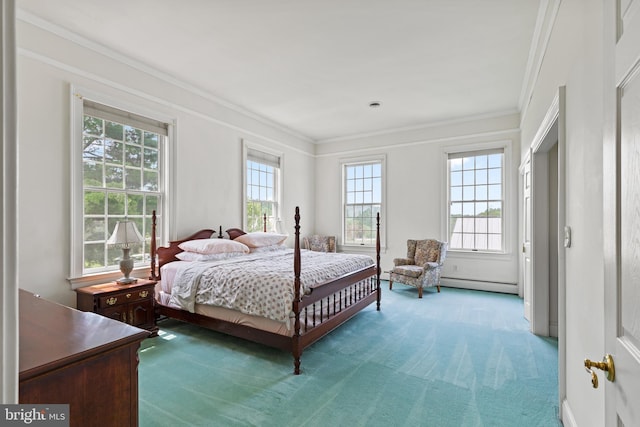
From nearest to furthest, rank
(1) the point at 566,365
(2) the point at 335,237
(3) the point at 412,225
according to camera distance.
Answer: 1. (1) the point at 566,365
2. (3) the point at 412,225
3. (2) the point at 335,237

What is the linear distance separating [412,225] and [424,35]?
147 inches

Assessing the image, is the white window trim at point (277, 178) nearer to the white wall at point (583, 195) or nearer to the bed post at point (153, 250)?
the bed post at point (153, 250)

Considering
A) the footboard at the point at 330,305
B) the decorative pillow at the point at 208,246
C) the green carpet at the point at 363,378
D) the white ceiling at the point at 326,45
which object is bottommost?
the green carpet at the point at 363,378

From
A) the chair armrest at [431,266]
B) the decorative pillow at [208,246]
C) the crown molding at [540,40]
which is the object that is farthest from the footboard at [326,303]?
the crown molding at [540,40]

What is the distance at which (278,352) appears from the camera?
303 centimetres

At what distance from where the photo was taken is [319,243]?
6754mm

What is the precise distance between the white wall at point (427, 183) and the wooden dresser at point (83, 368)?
551 cm

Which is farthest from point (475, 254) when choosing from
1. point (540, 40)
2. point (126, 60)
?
point (126, 60)

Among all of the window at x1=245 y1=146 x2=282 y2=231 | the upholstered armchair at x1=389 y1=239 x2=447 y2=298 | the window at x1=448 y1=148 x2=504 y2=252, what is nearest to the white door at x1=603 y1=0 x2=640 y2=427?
the upholstered armchair at x1=389 y1=239 x2=447 y2=298

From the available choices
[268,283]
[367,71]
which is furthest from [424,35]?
[268,283]

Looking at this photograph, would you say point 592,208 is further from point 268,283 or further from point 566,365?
point 268,283

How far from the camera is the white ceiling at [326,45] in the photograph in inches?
108

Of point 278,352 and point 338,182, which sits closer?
point 278,352

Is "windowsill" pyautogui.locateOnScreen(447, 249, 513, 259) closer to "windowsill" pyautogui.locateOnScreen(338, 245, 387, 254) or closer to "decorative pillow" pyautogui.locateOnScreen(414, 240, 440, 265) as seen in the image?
"decorative pillow" pyautogui.locateOnScreen(414, 240, 440, 265)
